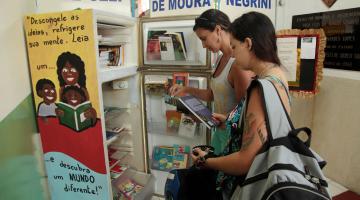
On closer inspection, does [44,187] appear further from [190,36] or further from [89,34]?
[190,36]

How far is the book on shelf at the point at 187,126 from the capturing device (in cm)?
198

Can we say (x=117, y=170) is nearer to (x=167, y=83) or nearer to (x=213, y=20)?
(x=167, y=83)

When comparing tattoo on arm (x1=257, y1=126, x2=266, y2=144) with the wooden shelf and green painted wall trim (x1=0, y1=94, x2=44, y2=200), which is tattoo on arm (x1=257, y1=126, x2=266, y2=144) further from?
green painted wall trim (x1=0, y1=94, x2=44, y2=200)

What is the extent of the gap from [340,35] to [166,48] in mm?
1194

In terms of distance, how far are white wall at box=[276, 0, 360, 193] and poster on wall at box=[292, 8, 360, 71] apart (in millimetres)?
41

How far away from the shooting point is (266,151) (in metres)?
0.80

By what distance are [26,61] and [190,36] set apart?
1061mm

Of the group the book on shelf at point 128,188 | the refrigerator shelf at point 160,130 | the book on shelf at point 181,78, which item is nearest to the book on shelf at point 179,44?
the book on shelf at point 181,78

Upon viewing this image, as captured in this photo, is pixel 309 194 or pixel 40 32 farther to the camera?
pixel 40 32

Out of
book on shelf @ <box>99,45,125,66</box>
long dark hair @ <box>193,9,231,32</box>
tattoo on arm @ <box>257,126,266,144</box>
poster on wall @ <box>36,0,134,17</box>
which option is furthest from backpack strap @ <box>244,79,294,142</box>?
poster on wall @ <box>36,0,134,17</box>

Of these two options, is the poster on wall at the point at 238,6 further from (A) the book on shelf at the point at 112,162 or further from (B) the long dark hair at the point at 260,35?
(A) the book on shelf at the point at 112,162

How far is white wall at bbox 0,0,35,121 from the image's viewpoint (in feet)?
4.58

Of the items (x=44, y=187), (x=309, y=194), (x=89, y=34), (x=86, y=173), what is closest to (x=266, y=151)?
(x=309, y=194)

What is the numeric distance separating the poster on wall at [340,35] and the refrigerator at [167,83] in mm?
866
